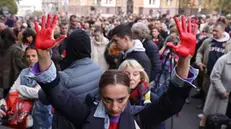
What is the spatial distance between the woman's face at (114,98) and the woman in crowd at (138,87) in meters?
0.65

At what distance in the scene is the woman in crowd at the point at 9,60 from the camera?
206 inches

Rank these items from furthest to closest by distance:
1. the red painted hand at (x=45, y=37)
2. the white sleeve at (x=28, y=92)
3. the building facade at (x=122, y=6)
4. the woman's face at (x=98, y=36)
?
1. the building facade at (x=122, y=6)
2. the woman's face at (x=98, y=36)
3. the white sleeve at (x=28, y=92)
4. the red painted hand at (x=45, y=37)

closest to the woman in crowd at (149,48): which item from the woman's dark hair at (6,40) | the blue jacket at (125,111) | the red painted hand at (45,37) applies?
the woman's dark hair at (6,40)

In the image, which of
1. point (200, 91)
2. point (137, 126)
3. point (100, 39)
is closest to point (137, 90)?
point (137, 126)

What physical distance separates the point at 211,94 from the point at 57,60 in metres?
2.42

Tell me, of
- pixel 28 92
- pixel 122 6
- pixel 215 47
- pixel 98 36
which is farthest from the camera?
pixel 122 6

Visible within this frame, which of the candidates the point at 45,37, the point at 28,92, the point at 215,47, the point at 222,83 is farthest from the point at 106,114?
the point at 215,47

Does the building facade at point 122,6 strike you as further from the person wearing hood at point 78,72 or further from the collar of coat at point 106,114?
the collar of coat at point 106,114

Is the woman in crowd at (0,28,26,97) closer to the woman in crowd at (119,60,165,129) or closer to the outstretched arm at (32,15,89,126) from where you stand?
the woman in crowd at (119,60,165,129)

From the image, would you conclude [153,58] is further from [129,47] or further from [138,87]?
[138,87]

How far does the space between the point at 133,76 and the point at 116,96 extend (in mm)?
1137

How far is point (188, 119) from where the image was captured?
237 inches

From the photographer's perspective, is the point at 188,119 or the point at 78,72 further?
the point at 188,119

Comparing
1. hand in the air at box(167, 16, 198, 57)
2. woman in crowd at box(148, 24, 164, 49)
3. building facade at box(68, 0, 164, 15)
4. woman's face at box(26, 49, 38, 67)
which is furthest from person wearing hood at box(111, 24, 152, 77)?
building facade at box(68, 0, 164, 15)
